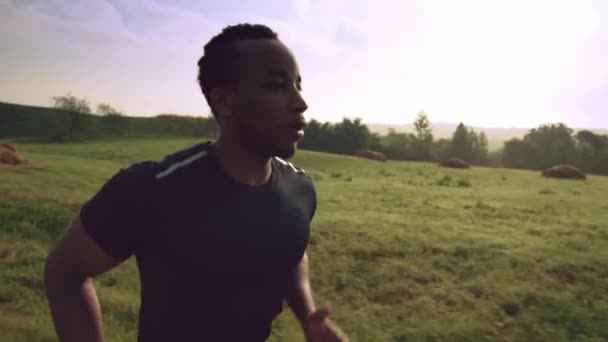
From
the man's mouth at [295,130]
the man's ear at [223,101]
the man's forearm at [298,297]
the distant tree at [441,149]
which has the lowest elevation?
the man's forearm at [298,297]

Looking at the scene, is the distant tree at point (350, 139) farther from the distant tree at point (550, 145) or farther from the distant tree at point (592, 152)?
the distant tree at point (592, 152)

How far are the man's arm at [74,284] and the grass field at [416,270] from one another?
20.1 ft

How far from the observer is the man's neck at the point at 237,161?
2.55 meters

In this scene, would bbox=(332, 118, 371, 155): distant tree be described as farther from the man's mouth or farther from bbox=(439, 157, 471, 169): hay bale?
the man's mouth

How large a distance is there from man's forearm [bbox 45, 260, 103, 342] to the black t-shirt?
0.69 ft

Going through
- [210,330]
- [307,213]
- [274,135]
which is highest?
[274,135]

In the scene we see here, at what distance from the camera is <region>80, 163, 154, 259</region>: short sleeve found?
2074 mm

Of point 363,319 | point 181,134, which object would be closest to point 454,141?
point 181,134

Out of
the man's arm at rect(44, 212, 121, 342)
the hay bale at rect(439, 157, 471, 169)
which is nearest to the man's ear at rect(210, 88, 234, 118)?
the man's arm at rect(44, 212, 121, 342)

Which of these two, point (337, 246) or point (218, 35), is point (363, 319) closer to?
point (337, 246)

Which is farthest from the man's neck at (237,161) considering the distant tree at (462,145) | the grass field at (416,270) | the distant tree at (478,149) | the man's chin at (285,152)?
the distant tree at (478,149)

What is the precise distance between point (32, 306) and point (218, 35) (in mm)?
7723

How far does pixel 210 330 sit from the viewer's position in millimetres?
2420

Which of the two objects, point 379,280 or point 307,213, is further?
point 379,280
